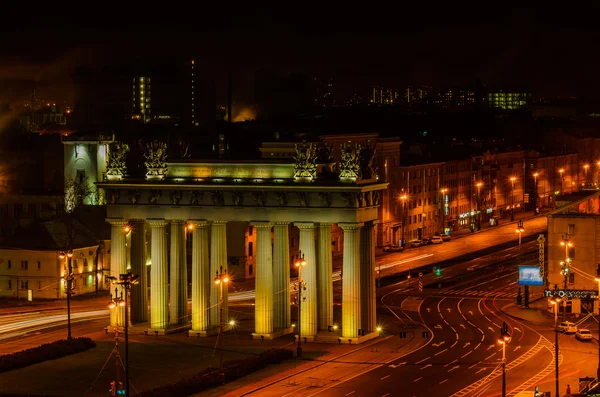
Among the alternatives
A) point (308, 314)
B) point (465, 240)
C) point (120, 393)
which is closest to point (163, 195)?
point (308, 314)

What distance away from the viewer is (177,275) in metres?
109

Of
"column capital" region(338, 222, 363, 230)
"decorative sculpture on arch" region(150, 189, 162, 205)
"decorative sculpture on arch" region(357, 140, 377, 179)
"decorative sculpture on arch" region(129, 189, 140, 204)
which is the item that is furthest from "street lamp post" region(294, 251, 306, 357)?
"decorative sculpture on arch" region(129, 189, 140, 204)

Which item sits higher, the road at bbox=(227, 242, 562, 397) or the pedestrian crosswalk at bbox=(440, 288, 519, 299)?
the pedestrian crosswalk at bbox=(440, 288, 519, 299)

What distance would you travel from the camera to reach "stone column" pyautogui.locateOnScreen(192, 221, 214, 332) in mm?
107062

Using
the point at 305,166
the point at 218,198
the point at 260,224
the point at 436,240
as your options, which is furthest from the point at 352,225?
the point at 436,240

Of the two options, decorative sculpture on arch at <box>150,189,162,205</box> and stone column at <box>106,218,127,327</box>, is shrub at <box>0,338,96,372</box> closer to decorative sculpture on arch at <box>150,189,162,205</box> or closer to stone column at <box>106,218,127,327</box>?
stone column at <box>106,218,127,327</box>

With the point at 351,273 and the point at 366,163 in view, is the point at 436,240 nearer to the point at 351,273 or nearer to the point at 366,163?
the point at 366,163

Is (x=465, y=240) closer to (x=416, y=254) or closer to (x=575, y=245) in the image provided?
(x=416, y=254)

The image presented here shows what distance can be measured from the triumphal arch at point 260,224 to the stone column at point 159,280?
0.23 feet

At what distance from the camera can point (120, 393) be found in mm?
86250

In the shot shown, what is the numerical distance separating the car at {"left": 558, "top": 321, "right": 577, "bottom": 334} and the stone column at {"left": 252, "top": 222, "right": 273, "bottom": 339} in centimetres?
2193

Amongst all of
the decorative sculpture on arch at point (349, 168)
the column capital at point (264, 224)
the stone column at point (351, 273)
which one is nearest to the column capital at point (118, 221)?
the column capital at point (264, 224)

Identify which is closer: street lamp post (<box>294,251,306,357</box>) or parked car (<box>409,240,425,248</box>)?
street lamp post (<box>294,251,306,357</box>)

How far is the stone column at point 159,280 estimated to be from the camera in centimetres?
10819
